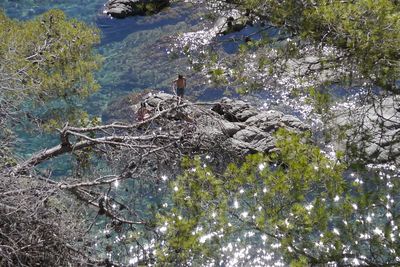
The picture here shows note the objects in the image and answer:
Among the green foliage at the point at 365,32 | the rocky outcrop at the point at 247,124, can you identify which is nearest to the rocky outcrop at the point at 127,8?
the rocky outcrop at the point at 247,124

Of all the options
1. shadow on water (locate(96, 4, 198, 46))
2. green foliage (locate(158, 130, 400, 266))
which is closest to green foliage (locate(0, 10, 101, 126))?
green foliage (locate(158, 130, 400, 266))

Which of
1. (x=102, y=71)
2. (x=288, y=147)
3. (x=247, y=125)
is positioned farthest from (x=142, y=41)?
(x=288, y=147)

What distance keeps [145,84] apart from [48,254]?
12556mm

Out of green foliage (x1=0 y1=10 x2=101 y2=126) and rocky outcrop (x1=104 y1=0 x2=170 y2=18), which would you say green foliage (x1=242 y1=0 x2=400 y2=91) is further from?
rocky outcrop (x1=104 y1=0 x2=170 y2=18)

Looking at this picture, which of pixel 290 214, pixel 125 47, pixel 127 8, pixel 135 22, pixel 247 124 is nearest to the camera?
pixel 290 214

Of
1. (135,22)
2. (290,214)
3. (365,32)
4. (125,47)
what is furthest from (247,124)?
(135,22)

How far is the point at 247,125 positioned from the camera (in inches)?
557

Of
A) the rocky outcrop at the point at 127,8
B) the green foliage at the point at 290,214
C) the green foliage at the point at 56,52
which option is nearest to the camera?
the green foliage at the point at 290,214

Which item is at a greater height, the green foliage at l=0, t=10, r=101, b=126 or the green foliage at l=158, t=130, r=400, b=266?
the green foliage at l=158, t=130, r=400, b=266

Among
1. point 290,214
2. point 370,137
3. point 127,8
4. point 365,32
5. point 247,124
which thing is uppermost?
point 365,32

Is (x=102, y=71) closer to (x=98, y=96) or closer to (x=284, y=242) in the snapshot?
(x=98, y=96)

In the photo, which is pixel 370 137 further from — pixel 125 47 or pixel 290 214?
pixel 125 47

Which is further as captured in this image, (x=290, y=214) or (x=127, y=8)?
(x=127, y=8)

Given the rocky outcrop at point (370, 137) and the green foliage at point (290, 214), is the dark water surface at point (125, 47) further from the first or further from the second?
the green foliage at point (290, 214)
